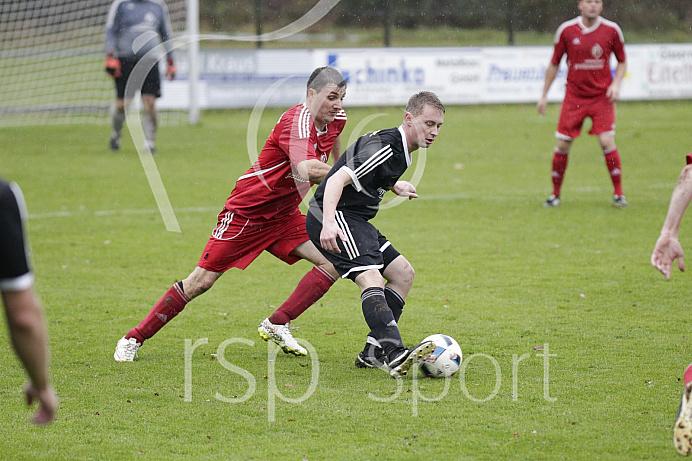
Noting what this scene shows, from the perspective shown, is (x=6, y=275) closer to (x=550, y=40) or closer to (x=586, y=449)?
(x=586, y=449)

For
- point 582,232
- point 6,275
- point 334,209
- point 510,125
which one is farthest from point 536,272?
point 510,125

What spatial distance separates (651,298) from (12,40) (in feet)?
48.1

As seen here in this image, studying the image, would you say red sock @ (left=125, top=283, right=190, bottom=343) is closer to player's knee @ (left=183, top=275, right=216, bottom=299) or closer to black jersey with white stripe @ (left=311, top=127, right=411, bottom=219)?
player's knee @ (left=183, top=275, right=216, bottom=299)

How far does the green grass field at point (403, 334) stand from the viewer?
3.83 m

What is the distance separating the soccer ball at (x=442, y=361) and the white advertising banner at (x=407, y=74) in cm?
1600

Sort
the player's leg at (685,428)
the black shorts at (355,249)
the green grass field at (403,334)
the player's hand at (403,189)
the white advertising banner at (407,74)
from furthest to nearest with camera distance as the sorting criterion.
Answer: the white advertising banner at (407,74) → the player's hand at (403,189) → the black shorts at (355,249) → the green grass field at (403,334) → the player's leg at (685,428)

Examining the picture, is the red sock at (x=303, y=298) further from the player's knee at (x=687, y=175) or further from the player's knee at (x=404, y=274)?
the player's knee at (x=687, y=175)

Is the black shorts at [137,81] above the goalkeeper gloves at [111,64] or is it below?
below

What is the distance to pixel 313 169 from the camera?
4.88 m

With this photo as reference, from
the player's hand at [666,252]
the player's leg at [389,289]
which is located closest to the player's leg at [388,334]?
the player's leg at [389,289]

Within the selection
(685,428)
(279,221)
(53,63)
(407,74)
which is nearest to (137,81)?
(53,63)

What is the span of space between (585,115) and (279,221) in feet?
20.2

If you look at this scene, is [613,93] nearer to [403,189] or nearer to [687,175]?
[403,189]

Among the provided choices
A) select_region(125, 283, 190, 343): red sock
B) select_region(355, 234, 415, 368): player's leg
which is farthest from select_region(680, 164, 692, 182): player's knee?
select_region(125, 283, 190, 343): red sock
